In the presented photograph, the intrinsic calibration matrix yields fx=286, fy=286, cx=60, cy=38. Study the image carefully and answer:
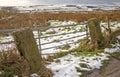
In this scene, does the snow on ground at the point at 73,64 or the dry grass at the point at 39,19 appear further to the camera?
the dry grass at the point at 39,19

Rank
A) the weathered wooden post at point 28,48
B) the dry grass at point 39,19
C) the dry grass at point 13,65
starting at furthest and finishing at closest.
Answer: the dry grass at point 39,19
the weathered wooden post at point 28,48
the dry grass at point 13,65

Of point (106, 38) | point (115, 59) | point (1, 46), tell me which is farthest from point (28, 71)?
point (106, 38)

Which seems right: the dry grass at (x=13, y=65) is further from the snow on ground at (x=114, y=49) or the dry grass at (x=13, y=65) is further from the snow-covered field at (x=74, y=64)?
the snow on ground at (x=114, y=49)

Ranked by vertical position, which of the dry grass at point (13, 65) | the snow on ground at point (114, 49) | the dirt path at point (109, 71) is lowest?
the dirt path at point (109, 71)

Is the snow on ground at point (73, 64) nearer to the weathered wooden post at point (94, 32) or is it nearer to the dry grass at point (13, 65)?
the dry grass at point (13, 65)

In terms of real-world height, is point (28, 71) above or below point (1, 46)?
below

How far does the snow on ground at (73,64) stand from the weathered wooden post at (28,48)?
0.56 m

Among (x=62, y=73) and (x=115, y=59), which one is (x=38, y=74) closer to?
(x=62, y=73)

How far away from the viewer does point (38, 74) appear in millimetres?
7543

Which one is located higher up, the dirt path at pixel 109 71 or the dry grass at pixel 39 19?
the dirt path at pixel 109 71

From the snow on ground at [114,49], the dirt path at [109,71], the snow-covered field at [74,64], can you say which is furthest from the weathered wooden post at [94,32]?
the dirt path at [109,71]

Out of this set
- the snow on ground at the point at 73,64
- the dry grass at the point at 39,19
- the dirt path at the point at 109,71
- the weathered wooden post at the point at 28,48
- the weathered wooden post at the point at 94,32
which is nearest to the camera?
the weathered wooden post at the point at 28,48

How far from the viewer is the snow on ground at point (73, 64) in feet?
26.2

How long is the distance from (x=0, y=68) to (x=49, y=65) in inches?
67.3
